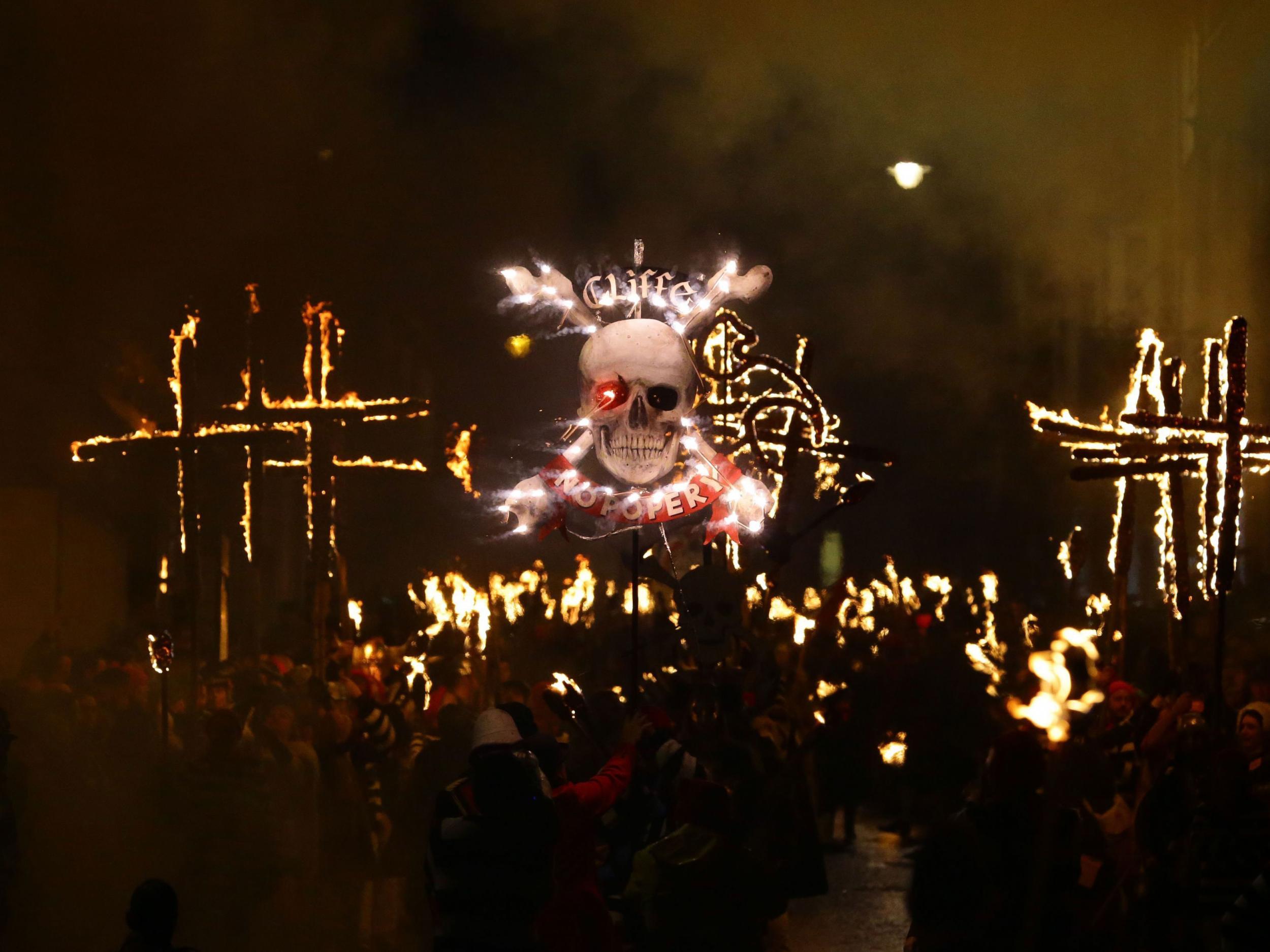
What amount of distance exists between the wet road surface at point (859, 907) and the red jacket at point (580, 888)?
8.47 ft

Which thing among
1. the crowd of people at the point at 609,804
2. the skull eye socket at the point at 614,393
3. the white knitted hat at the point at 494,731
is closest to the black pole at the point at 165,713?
the crowd of people at the point at 609,804

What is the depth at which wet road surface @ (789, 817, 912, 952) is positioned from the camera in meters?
7.90

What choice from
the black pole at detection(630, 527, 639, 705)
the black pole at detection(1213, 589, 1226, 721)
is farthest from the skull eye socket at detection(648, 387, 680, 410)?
the black pole at detection(1213, 589, 1226, 721)

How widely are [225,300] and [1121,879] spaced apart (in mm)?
12986

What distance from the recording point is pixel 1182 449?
A: 982 centimetres

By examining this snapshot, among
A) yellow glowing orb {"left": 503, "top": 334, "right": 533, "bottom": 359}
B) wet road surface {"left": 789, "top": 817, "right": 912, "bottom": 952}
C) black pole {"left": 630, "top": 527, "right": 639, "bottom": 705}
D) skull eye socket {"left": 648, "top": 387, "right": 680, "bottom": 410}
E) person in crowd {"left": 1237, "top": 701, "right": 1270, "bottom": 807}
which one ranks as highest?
yellow glowing orb {"left": 503, "top": 334, "right": 533, "bottom": 359}

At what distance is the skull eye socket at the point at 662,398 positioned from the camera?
29.1ft

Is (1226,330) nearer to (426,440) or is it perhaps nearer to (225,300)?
(225,300)

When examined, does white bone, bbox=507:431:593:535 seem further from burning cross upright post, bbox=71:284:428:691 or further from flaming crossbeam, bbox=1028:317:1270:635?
burning cross upright post, bbox=71:284:428:691

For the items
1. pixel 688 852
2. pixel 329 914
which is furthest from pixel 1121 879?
pixel 329 914

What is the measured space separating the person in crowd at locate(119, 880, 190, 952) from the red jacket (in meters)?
1.56

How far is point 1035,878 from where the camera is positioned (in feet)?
12.4

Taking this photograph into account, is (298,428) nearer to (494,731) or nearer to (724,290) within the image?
(724,290)

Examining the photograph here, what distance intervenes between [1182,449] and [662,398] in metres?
3.16
